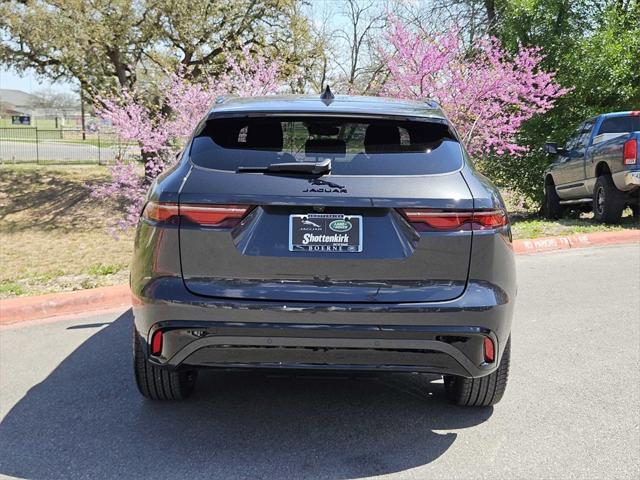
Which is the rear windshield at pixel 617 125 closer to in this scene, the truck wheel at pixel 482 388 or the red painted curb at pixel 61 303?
the red painted curb at pixel 61 303

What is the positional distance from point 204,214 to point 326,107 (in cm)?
96

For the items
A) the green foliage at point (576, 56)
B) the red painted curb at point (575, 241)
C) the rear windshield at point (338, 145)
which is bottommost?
the red painted curb at point (575, 241)

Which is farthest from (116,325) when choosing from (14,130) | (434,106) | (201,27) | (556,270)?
(14,130)

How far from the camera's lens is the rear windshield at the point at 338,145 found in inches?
119

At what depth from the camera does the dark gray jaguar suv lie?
2.86m

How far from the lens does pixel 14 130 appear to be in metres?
48.8

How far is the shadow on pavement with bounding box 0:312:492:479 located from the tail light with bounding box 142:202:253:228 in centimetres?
83

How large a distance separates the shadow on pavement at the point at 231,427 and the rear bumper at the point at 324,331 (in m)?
0.26

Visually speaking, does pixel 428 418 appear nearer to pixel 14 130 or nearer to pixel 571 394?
pixel 571 394

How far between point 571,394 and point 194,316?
244 centimetres

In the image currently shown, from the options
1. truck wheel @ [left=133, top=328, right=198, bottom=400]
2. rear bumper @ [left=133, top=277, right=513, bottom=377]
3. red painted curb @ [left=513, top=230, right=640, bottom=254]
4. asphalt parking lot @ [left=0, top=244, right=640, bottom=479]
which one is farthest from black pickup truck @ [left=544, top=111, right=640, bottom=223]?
truck wheel @ [left=133, top=328, right=198, bottom=400]

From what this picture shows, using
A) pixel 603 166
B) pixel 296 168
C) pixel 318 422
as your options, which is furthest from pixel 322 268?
pixel 603 166

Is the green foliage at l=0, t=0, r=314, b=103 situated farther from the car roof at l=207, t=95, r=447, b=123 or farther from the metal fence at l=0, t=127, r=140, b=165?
the car roof at l=207, t=95, r=447, b=123

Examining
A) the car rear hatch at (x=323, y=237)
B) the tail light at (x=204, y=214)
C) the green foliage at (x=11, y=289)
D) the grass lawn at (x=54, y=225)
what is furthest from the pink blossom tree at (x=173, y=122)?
the car rear hatch at (x=323, y=237)
